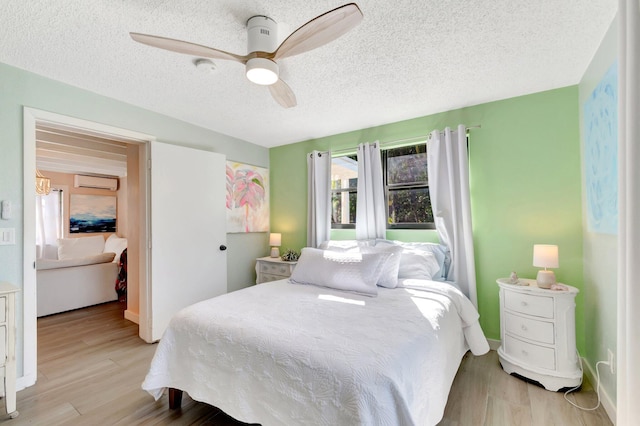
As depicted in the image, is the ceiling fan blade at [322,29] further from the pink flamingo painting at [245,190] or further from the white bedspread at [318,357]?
the pink flamingo painting at [245,190]

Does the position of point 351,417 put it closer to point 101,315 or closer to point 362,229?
point 362,229

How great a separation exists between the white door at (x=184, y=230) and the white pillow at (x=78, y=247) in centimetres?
367

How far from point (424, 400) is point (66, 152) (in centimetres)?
577

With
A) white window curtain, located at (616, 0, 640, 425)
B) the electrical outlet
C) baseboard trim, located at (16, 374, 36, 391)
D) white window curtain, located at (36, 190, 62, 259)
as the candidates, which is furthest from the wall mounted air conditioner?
the electrical outlet

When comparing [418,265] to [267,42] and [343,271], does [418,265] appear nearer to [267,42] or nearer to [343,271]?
[343,271]

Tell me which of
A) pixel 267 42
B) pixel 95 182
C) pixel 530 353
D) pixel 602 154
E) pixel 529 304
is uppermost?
pixel 267 42

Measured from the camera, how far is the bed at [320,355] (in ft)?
3.92

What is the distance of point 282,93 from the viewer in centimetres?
204

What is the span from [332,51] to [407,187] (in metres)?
1.86

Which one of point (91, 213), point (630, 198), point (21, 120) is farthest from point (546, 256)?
point (91, 213)

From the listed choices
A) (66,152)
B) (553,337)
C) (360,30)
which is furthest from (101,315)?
(553,337)

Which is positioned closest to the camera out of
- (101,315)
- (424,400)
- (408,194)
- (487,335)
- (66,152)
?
(424,400)

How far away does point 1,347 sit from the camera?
177 cm

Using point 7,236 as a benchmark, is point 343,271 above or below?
below
